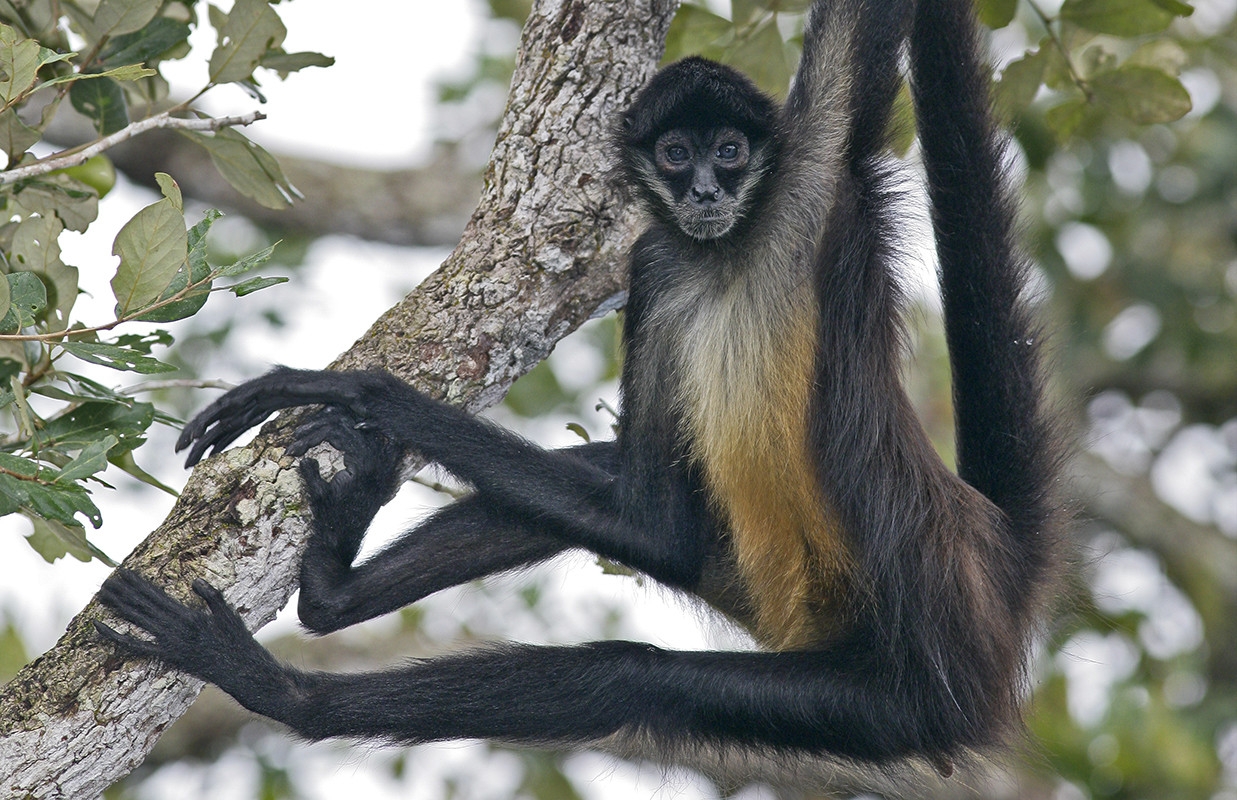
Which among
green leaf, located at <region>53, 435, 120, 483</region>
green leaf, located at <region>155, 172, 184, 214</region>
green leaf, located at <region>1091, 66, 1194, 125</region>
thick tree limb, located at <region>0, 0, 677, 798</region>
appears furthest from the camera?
green leaf, located at <region>1091, 66, 1194, 125</region>

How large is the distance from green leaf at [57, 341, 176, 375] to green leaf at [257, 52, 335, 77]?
1.59 metres

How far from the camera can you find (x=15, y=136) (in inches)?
141

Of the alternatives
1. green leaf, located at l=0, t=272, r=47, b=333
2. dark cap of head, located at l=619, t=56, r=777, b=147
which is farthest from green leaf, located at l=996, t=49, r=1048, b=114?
green leaf, located at l=0, t=272, r=47, b=333

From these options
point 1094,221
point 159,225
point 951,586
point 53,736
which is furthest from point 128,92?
point 1094,221

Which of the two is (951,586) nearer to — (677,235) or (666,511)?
(666,511)

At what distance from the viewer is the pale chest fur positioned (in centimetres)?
454

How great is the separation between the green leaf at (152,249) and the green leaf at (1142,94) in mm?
4003

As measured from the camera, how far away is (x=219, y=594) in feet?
12.6

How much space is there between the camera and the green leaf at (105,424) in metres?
3.66

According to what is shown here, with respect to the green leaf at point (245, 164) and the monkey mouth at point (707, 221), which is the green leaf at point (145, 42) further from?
the monkey mouth at point (707, 221)

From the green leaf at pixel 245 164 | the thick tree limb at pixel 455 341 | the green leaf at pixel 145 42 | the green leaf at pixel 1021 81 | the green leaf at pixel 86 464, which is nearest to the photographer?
the green leaf at pixel 86 464

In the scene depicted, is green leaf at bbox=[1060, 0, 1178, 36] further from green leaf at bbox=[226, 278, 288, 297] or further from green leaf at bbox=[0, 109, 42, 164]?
green leaf at bbox=[0, 109, 42, 164]

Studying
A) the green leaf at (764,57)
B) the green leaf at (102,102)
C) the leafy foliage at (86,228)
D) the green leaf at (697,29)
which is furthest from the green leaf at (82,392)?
the green leaf at (764,57)

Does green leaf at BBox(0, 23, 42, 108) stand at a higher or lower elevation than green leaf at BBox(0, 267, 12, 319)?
higher
